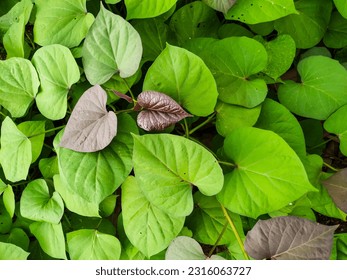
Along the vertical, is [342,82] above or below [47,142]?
above

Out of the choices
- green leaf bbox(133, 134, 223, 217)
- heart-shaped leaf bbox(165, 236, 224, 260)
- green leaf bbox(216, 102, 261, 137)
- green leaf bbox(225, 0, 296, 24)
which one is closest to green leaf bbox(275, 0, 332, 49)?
green leaf bbox(225, 0, 296, 24)

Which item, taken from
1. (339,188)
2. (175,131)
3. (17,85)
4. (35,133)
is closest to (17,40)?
(17,85)

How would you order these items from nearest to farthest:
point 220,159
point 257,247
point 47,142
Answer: point 257,247
point 220,159
point 47,142

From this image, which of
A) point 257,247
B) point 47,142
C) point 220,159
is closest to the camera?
point 257,247

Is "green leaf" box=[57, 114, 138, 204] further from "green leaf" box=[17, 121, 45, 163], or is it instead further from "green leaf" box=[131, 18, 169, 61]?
"green leaf" box=[131, 18, 169, 61]

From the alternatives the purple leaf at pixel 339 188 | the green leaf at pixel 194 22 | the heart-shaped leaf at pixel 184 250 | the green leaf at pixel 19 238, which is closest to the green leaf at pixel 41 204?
the green leaf at pixel 19 238

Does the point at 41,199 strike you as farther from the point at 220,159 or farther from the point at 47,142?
the point at 220,159
